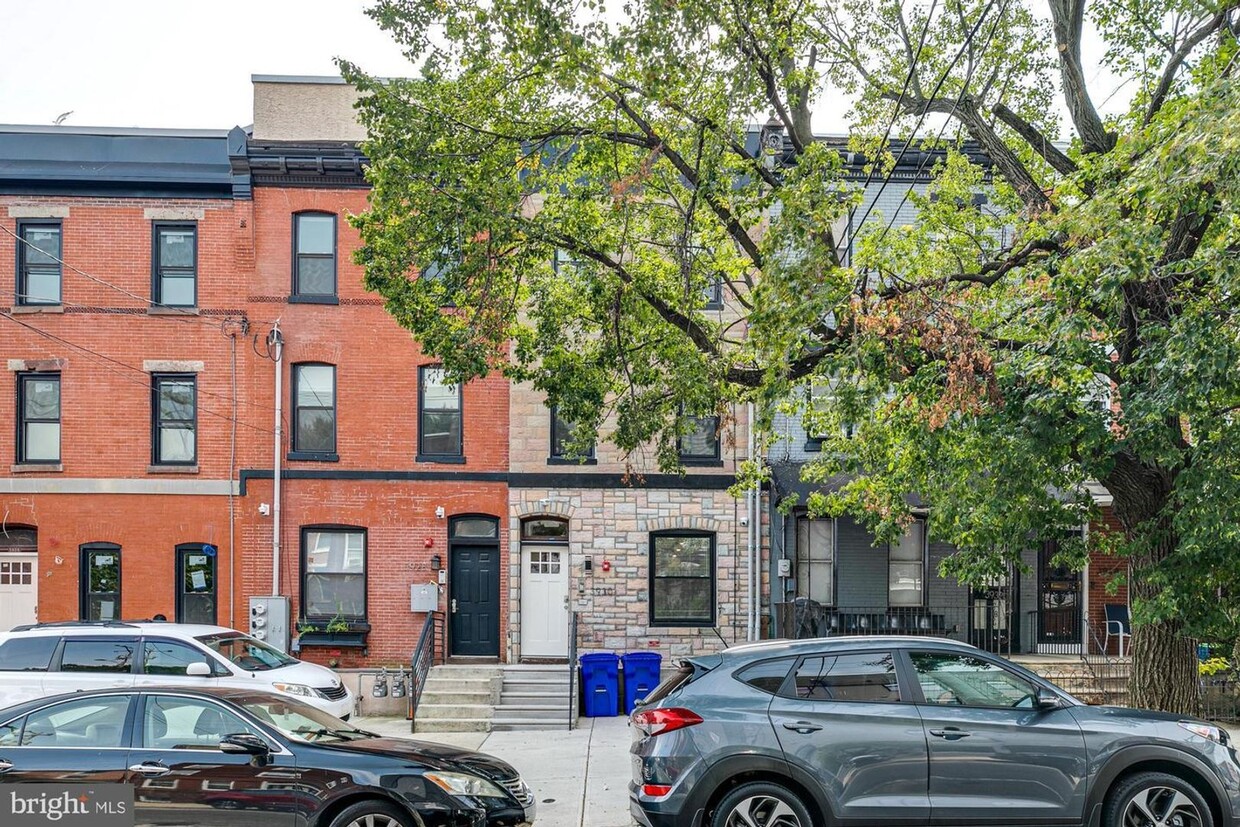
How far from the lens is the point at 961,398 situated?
9.39 metres

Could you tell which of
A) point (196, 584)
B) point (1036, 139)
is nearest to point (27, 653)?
point (196, 584)

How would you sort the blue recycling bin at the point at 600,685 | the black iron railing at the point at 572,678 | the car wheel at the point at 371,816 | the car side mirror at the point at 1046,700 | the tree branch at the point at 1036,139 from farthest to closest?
the blue recycling bin at the point at 600,685 → the black iron railing at the point at 572,678 → the tree branch at the point at 1036,139 → the car side mirror at the point at 1046,700 → the car wheel at the point at 371,816

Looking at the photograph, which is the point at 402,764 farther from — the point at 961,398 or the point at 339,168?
the point at 339,168

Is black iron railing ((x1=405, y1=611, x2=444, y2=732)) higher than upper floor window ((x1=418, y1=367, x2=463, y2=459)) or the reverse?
the reverse

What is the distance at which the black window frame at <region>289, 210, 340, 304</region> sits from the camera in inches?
712

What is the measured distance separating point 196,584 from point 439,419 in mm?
5237

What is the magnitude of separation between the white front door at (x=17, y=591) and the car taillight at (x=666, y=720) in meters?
14.5

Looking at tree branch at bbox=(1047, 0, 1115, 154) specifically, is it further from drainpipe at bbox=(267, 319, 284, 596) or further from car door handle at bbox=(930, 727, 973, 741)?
drainpipe at bbox=(267, 319, 284, 596)


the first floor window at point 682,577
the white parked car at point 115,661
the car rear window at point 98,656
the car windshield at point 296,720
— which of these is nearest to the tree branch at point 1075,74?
the first floor window at point 682,577

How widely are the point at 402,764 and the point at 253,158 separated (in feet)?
44.3

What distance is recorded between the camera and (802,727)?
7770 mm

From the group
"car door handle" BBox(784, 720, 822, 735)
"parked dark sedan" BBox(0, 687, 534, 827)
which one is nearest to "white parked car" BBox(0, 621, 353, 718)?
"parked dark sedan" BBox(0, 687, 534, 827)

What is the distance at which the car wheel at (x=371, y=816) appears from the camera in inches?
293

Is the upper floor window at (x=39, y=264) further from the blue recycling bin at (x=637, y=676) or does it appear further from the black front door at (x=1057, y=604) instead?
the black front door at (x=1057, y=604)
